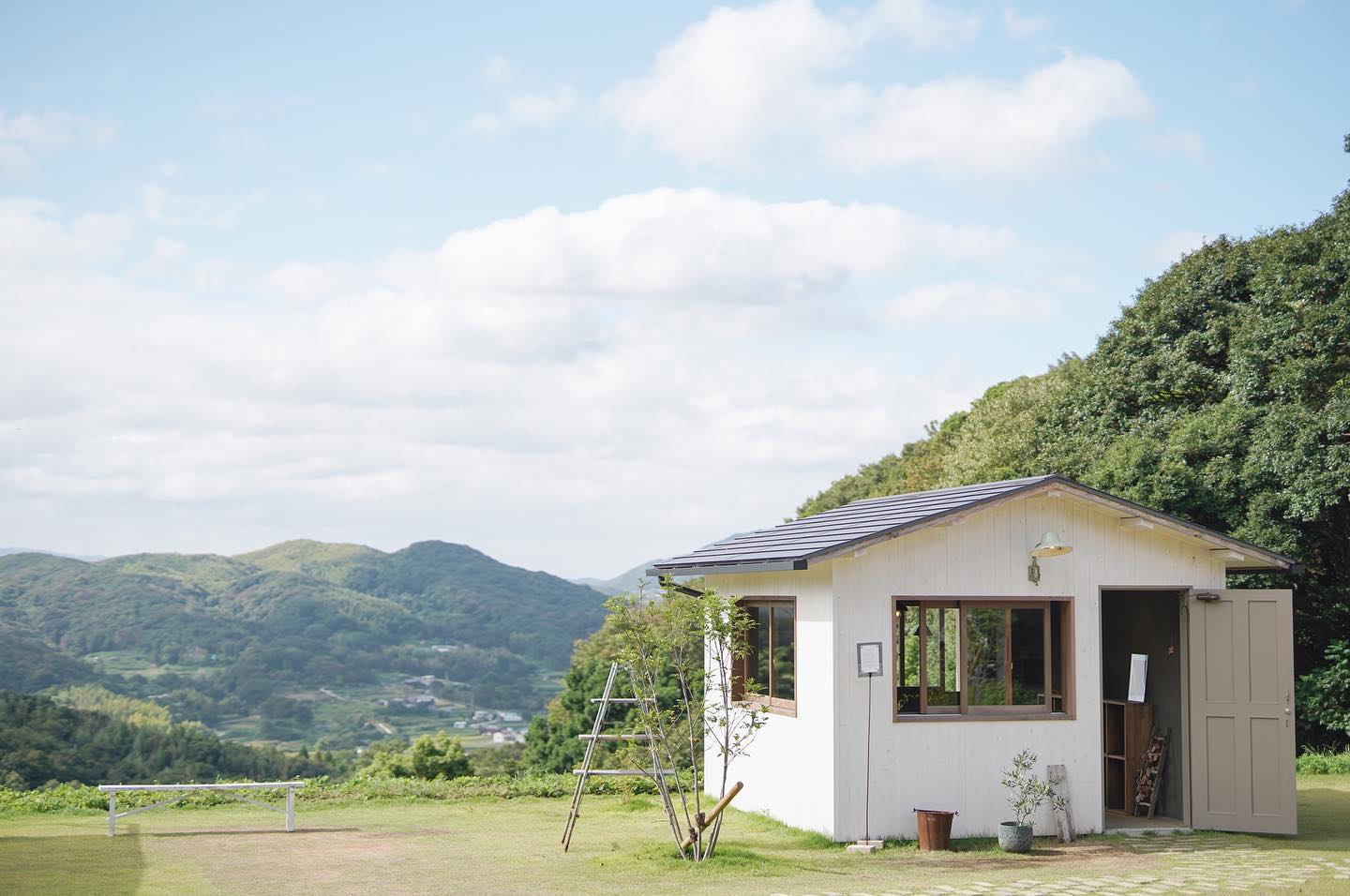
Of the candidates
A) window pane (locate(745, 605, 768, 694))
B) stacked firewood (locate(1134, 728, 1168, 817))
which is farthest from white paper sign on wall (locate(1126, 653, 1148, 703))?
window pane (locate(745, 605, 768, 694))

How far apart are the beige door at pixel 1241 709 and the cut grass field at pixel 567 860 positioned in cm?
39

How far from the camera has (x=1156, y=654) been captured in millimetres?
14062

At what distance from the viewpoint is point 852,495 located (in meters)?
44.0

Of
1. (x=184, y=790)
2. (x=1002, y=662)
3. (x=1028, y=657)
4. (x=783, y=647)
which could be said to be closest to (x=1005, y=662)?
(x=1002, y=662)

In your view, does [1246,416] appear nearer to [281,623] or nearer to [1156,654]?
[1156,654]

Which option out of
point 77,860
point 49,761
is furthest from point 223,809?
point 49,761

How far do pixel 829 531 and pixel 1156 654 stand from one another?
4.12m

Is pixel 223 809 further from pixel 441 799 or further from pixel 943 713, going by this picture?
pixel 943 713

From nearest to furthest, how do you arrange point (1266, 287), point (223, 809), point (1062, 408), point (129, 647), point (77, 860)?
point (77, 860) < point (223, 809) < point (1266, 287) < point (1062, 408) < point (129, 647)

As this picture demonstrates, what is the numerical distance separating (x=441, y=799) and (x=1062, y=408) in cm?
1689

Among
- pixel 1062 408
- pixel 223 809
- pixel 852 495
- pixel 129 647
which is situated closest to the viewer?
pixel 223 809

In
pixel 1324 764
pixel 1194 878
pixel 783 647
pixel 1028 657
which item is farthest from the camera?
pixel 1324 764

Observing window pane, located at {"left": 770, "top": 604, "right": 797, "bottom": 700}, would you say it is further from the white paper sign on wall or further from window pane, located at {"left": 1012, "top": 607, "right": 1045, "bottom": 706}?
the white paper sign on wall

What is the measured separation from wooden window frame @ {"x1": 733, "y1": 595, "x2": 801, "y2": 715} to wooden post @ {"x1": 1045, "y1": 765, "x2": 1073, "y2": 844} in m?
2.59
